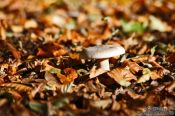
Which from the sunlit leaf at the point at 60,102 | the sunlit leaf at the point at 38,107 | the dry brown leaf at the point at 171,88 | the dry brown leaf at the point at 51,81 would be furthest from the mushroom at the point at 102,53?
the sunlit leaf at the point at 38,107

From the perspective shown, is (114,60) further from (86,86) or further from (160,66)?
(86,86)

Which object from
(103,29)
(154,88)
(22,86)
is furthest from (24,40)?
(154,88)

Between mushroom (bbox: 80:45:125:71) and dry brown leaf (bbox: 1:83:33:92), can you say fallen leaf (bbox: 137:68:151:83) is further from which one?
dry brown leaf (bbox: 1:83:33:92)

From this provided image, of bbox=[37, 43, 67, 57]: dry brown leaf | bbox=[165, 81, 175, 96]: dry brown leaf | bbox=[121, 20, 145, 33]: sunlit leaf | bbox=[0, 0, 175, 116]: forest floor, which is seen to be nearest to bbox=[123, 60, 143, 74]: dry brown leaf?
bbox=[0, 0, 175, 116]: forest floor

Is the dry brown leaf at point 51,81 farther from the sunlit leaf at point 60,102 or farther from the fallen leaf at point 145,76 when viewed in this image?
the fallen leaf at point 145,76

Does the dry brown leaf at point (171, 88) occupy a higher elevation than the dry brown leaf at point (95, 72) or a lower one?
lower

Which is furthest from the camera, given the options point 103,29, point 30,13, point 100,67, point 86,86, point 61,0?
point 61,0

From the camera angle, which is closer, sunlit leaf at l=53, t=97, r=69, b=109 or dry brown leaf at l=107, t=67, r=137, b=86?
sunlit leaf at l=53, t=97, r=69, b=109

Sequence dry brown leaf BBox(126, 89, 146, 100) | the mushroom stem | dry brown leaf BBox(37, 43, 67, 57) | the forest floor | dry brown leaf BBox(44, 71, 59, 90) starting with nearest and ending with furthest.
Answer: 1. the forest floor
2. dry brown leaf BBox(126, 89, 146, 100)
3. dry brown leaf BBox(44, 71, 59, 90)
4. the mushroom stem
5. dry brown leaf BBox(37, 43, 67, 57)
